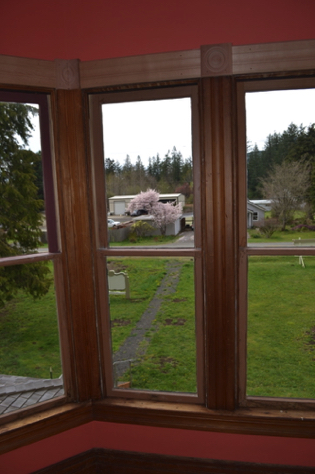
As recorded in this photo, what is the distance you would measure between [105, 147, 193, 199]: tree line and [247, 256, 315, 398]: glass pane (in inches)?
22.9

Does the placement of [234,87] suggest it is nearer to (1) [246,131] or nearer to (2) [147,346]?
(1) [246,131]

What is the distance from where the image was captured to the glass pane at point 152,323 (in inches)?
86.3

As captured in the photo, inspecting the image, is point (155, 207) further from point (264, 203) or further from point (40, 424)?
point (40, 424)

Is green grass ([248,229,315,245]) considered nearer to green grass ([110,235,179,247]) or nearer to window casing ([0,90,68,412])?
green grass ([110,235,179,247])

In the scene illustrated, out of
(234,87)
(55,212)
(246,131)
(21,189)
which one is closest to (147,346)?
(55,212)

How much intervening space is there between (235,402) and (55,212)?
1.48m

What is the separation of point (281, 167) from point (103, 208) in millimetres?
1013

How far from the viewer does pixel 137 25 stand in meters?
1.91

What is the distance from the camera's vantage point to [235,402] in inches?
83.2

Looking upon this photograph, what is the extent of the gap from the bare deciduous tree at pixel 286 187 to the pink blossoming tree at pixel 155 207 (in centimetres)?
55

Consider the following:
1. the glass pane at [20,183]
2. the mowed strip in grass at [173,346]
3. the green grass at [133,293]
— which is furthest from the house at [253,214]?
the glass pane at [20,183]

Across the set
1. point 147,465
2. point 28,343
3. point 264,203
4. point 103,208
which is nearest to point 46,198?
point 103,208

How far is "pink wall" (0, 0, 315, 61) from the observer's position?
179 cm

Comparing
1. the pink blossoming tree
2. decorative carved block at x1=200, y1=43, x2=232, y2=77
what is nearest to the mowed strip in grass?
the pink blossoming tree
